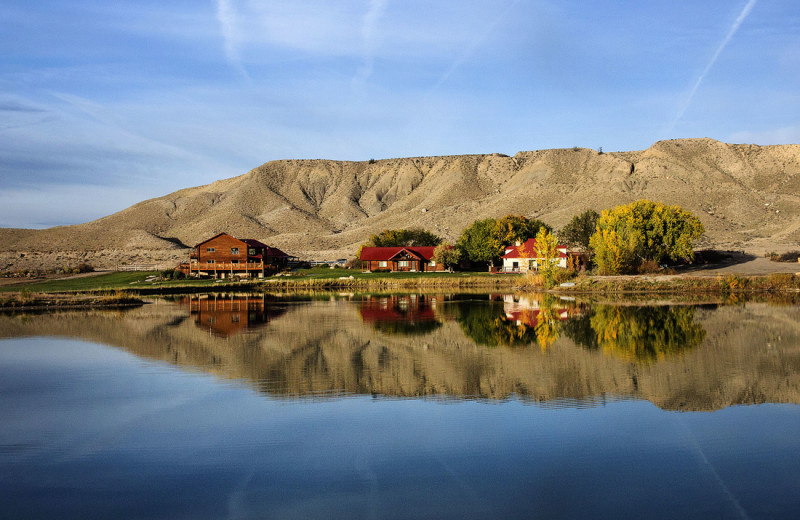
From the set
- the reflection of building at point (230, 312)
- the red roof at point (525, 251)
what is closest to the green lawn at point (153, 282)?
the red roof at point (525, 251)

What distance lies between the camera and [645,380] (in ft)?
51.6

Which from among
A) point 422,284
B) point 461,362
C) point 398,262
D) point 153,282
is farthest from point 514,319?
point 398,262

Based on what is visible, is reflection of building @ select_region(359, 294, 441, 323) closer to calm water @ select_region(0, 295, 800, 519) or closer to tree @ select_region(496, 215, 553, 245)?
calm water @ select_region(0, 295, 800, 519)

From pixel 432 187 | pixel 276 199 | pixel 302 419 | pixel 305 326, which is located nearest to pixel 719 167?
pixel 432 187

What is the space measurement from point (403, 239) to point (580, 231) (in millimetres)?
24794

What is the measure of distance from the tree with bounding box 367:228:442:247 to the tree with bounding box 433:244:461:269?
543 inches

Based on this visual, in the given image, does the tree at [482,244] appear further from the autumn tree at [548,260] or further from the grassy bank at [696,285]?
the grassy bank at [696,285]

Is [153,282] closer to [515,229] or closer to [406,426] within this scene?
[515,229]

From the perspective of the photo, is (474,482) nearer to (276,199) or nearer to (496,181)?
(496,181)

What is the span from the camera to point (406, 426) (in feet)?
39.8

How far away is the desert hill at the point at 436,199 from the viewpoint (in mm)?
104688

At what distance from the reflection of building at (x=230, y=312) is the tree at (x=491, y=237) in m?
34.9

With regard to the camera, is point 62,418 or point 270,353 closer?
point 62,418

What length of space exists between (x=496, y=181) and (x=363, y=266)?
2961 inches
